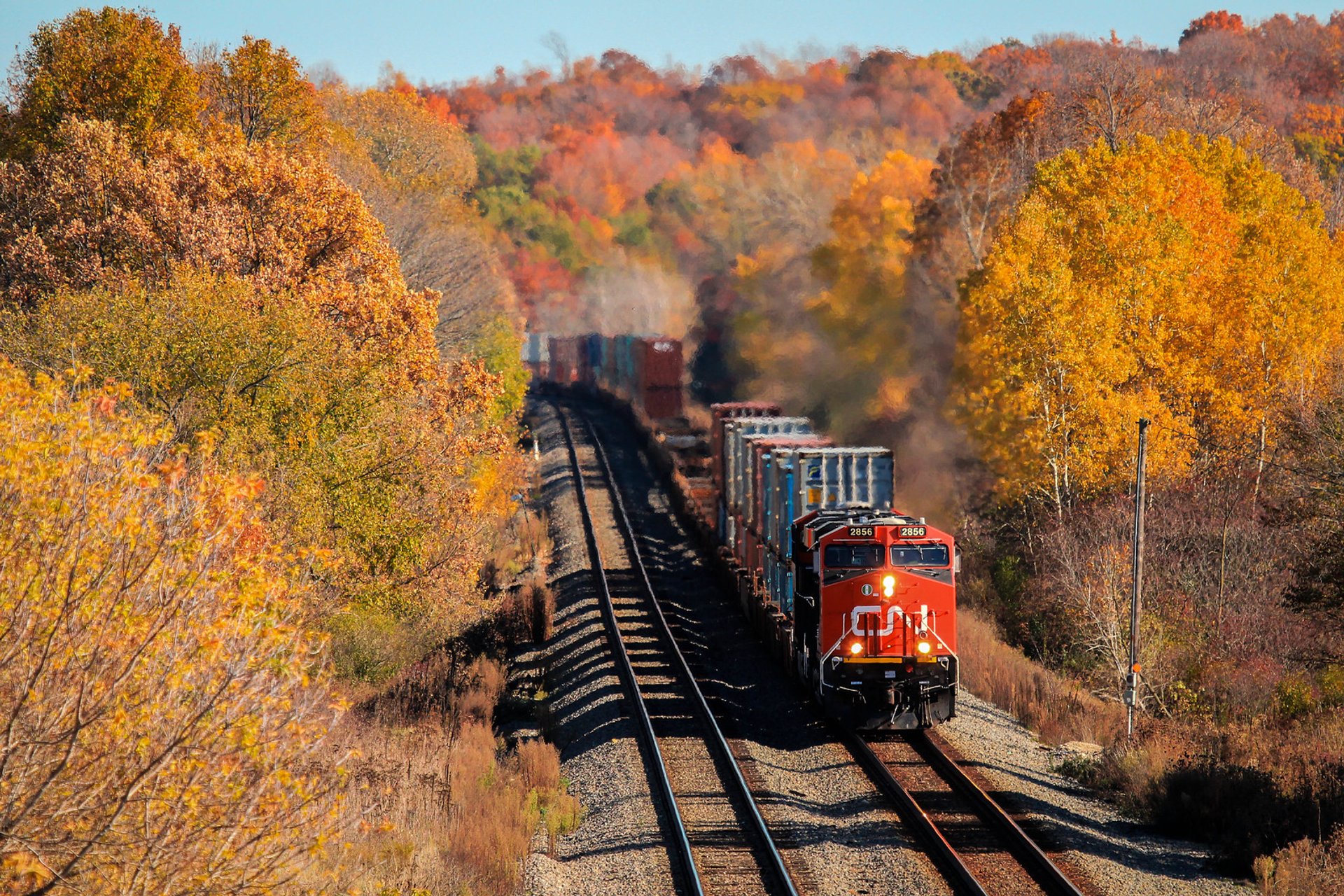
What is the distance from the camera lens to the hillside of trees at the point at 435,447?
28.3 feet

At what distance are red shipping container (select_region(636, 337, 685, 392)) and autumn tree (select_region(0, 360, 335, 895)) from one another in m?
53.5

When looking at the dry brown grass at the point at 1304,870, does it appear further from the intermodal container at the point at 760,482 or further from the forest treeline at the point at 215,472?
the intermodal container at the point at 760,482

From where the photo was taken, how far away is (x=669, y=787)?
18.0 metres

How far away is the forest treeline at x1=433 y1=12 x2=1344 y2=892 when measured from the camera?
22766 mm

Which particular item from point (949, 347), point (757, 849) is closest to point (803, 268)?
point (949, 347)

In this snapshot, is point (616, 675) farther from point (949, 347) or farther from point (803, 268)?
point (803, 268)

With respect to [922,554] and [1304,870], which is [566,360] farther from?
[1304,870]

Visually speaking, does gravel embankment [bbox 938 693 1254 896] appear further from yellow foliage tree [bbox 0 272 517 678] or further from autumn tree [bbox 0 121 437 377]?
autumn tree [bbox 0 121 437 377]

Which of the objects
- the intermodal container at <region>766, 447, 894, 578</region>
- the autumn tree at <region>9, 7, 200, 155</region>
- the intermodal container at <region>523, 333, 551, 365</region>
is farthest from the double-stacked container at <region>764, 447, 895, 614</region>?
the intermodal container at <region>523, 333, 551, 365</region>

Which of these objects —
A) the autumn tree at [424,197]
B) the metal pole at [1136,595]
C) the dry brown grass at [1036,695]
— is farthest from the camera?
the autumn tree at [424,197]

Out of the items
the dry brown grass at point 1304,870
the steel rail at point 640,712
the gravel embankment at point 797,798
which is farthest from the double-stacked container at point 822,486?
the dry brown grass at point 1304,870

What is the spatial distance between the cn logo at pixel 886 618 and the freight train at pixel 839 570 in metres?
0.02

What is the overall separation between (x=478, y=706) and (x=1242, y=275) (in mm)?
25049

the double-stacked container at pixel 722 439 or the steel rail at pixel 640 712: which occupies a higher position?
the double-stacked container at pixel 722 439
